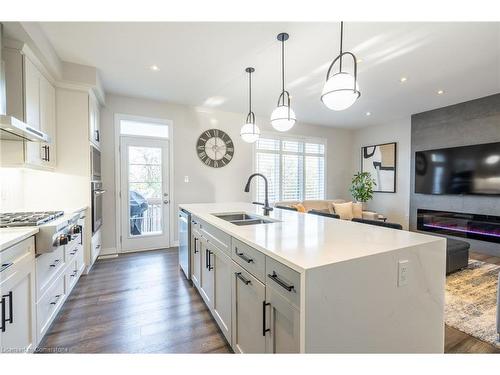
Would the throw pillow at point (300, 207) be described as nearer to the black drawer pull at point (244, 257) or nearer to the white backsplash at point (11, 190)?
the black drawer pull at point (244, 257)

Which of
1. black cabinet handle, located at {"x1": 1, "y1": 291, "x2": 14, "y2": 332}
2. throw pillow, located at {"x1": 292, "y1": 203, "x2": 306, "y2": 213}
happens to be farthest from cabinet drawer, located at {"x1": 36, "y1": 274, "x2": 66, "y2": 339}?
throw pillow, located at {"x1": 292, "y1": 203, "x2": 306, "y2": 213}

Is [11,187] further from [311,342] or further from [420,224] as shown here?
[420,224]

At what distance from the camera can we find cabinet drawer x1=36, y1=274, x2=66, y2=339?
1.69 metres

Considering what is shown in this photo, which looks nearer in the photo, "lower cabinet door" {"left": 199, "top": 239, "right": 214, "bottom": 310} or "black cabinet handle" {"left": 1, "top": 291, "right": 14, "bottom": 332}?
"black cabinet handle" {"left": 1, "top": 291, "right": 14, "bottom": 332}

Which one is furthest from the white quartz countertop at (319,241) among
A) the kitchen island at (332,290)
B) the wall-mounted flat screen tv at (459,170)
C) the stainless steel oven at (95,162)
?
the wall-mounted flat screen tv at (459,170)

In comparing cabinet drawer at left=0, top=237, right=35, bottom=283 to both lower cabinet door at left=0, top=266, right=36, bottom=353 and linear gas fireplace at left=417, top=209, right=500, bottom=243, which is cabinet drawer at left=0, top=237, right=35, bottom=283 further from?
linear gas fireplace at left=417, top=209, right=500, bottom=243

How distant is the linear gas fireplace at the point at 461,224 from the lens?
3964mm

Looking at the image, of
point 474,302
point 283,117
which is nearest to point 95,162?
point 283,117

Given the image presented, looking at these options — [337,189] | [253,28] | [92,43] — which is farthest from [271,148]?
[92,43]

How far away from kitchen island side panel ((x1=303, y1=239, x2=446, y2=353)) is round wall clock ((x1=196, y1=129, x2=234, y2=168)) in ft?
13.4

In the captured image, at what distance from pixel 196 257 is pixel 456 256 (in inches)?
133
